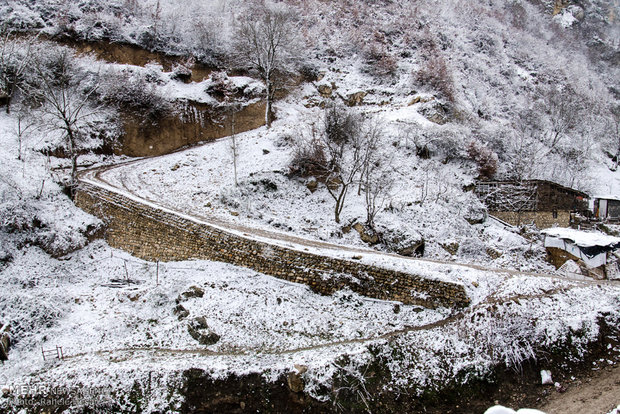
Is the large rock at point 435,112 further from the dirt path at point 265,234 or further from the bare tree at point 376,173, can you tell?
the dirt path at point 265,234

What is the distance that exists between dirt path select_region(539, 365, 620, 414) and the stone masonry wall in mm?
2946

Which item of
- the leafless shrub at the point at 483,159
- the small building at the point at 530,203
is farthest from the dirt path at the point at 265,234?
the leafless shrub at the point at 483,159

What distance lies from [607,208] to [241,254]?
28.9 meters

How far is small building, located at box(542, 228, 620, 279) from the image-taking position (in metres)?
13.8

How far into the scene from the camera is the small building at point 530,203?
21.1 meters

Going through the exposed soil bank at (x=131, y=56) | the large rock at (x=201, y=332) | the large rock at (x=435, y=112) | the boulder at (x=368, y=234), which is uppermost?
the exposed soil bank at (x=131, y=56)

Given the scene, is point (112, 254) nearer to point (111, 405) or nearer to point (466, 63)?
point (111, 405)

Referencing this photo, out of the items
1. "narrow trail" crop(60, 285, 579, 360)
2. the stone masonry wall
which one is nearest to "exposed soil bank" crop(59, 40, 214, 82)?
the stone masonry wall

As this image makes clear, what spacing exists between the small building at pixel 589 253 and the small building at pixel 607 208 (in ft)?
38.3

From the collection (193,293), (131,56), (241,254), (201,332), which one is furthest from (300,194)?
(131,56)

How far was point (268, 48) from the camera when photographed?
28.0 metres

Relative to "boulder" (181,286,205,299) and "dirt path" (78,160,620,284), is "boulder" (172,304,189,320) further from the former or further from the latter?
"dirt path" (78,160,620,284)

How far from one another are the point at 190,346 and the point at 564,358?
10474 mm

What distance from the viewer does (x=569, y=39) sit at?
53.0 m
